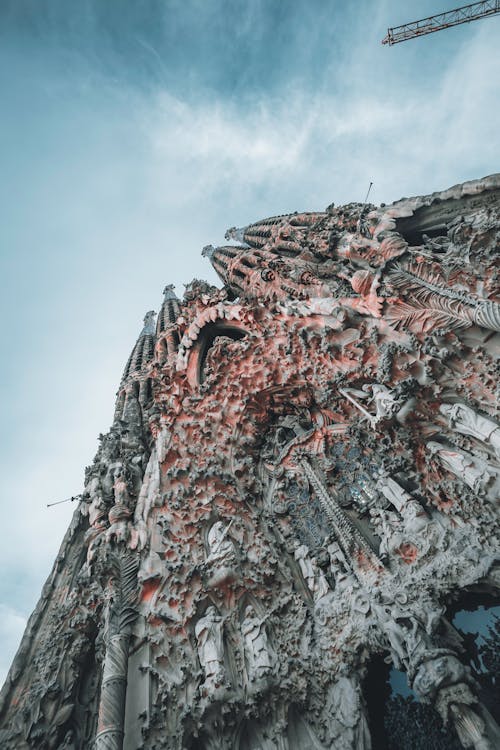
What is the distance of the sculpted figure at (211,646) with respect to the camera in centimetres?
447

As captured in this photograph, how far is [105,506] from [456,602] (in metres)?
5.42

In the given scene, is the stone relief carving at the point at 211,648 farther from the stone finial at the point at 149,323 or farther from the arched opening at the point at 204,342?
the stone finial at the point at 149,323

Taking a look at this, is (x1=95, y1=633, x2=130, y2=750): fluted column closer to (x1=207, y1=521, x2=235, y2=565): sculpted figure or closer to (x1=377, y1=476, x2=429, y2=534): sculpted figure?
(x1=207, y1=521, x2=235, y2=565): sculpted figure

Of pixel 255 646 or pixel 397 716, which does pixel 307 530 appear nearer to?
pixel 255 646

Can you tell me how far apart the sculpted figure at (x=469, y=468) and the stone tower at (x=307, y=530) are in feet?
0.06

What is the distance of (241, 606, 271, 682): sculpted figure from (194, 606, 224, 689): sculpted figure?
12.0 inches

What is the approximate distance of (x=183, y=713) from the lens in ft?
13.9

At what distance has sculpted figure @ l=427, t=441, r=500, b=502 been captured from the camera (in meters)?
3.95

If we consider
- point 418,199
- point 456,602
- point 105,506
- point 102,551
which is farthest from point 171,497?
point 418,199

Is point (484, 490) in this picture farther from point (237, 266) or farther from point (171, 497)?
point (237, 266)

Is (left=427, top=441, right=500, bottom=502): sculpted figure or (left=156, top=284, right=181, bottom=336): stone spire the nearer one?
(left=427, top=441, right=500, bottom=502): sculpted figure

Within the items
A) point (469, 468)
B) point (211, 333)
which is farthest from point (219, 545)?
point (211, 333)

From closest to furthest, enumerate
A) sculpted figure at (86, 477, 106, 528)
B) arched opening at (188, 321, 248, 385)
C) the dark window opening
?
1. sculpted figure at (86, 477, 106, 528)
2. arched opening at (188, 321, 248, 385)
3. the dark window opening

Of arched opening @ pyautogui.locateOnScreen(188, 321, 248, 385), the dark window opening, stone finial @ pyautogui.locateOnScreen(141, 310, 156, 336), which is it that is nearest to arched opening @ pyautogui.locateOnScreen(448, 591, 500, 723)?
arched opening @ pyautogui.locateOnScreen(188, 321, 248, 385)
